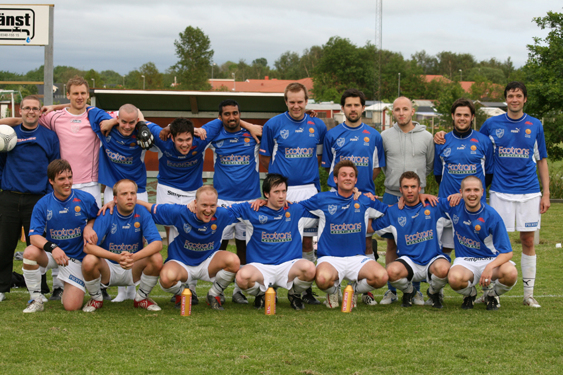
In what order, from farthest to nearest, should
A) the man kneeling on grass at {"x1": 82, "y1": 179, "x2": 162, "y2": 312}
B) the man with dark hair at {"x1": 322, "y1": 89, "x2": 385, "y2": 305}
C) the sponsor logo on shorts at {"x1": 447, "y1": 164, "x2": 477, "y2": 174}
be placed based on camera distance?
1. the man with dark hair at {"x1": 322, "y1": 89, "x2": 385, "y2": 305}
2. the sponsor logo on shorts at {"x1": 447, "y1": 164, "x2": 477, "y2": 174}
3. the man kneeling on grass at {"x1": 82, "y1": 179, "x2": 162, "y2": 312}

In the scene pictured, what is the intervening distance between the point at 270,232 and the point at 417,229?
136 centimetres

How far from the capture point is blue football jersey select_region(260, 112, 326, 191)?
17.7ft

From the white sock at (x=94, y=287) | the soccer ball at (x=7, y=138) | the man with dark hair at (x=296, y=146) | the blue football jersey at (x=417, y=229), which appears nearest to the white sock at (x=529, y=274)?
the blue football jersey at (x=417, y=229)

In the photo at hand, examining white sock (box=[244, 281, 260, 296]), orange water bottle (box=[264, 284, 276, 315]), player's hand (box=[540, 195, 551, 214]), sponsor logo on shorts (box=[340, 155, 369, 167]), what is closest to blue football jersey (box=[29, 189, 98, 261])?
white sock (box=[244, 281, 260, 296])

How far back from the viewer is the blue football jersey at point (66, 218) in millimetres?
4789

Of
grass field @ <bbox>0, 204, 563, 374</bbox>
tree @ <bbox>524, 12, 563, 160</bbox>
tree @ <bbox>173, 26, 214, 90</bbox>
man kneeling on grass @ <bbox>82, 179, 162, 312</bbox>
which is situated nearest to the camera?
grass field @ <bbox>0, 204, 563, 374</bbox>

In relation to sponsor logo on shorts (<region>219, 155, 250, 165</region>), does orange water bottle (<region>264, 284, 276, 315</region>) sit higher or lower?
lower

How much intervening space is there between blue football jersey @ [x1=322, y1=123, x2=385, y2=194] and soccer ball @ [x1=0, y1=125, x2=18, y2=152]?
2973 mm

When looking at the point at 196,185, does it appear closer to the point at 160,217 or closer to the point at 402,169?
the point at 160,217

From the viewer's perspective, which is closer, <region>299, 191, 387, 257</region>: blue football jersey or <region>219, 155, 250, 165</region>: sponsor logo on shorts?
<region>299, 191, 387, 257</region>: blue football jersey

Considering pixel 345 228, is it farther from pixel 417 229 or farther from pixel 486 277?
pixel 486 277

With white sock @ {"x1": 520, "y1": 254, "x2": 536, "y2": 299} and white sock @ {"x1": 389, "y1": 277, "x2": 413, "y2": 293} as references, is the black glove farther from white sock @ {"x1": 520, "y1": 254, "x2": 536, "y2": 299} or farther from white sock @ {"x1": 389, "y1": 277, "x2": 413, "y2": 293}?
white sock @ {"x1": 520, "y1": 254, "x2": 536, "y2": 299}

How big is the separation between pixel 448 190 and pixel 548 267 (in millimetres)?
2935

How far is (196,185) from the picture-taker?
564 cm
